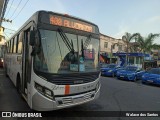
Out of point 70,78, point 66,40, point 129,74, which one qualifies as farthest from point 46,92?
point 129,74

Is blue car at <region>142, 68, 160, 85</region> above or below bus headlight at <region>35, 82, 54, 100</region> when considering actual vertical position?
below

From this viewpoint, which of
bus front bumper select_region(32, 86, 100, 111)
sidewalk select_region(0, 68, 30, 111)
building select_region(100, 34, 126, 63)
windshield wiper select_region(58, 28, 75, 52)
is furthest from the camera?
building select_region(100, 34, 126, 63)

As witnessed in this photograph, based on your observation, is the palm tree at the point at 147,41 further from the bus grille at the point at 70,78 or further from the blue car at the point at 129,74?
the bus grille at the point at 70,78

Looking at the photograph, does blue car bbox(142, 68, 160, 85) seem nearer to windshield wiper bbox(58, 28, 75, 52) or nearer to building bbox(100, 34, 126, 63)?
windshield wiper bbox(58, 28, 75, 52)

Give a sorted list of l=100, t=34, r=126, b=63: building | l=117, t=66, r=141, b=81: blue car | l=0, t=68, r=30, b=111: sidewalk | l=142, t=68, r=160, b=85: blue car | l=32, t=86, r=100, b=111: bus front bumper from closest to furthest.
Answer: l=32, t=86, r=100, b=111: bus front bumper, l=0, t=68, r=30, b=111: sidewalk, l=142, t=68, r=160, b=85: blue car, l=117, t=66, r=141, b=81: blue car, l=100, t=34, r=126, b=63: building

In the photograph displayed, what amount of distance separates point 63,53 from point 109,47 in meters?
41.8

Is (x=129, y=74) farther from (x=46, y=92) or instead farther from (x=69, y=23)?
(x=46, y=92)

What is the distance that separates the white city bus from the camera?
16.9 ft

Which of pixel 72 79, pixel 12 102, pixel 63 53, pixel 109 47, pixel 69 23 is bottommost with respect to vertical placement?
pixel 12 102

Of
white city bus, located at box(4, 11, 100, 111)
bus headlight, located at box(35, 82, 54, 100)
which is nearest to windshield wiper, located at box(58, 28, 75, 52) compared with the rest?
white city bus, located at box(4, 11, 100, 111)

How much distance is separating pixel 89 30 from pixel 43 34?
1.91 m

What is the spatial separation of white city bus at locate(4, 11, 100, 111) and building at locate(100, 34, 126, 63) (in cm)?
3607

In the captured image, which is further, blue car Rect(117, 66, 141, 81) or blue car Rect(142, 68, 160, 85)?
blue car Rect(117, 66, 141, 81)

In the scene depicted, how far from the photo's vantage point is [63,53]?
549 cm
